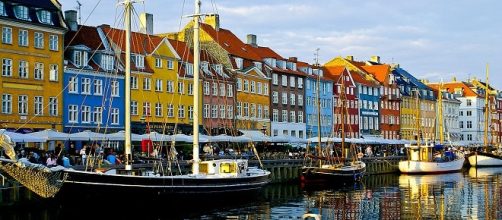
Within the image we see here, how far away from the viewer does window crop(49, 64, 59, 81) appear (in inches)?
2176

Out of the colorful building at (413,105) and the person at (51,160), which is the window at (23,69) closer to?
the person at (51,160)

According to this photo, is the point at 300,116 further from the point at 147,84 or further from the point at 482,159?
the point at 147,84

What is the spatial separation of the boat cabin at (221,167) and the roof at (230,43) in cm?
3489

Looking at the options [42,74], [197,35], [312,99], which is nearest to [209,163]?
[197,35]

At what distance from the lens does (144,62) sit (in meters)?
63.9

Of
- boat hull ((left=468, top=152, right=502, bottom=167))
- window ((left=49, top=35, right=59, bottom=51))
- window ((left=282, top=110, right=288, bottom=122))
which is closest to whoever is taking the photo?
window ((left=49, top=35, right=59, bottom=51))

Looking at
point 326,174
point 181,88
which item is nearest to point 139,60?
point 181,88

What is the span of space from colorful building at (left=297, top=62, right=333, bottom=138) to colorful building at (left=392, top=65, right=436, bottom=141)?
60.2 feet

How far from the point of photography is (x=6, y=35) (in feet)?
171

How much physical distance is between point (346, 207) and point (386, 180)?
81.1 ft

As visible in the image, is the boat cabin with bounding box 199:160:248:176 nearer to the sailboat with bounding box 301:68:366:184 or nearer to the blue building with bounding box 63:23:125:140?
the sailboat with bounding box 301:68:366:184

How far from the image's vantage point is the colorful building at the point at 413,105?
112 meters

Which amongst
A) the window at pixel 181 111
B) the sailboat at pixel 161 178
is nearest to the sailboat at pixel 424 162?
the window at pixel 181 111

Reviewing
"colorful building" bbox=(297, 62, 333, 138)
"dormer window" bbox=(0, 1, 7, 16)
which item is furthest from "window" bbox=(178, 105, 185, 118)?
"colorful building" bbox=(297, 62, 333, 138)
